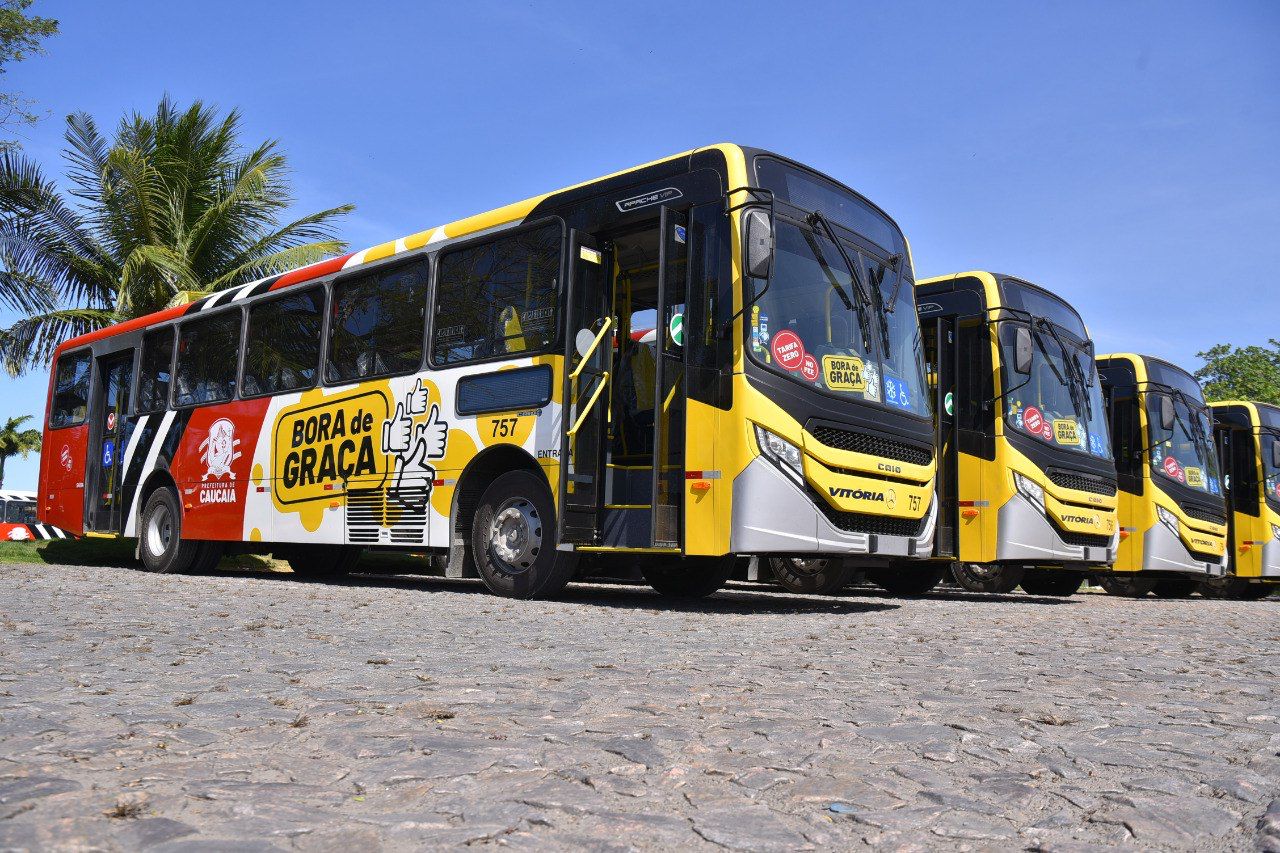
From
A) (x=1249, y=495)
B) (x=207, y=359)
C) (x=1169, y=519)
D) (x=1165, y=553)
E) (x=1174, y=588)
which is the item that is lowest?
(x=1174, y=588)

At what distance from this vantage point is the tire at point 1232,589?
18.6 meters

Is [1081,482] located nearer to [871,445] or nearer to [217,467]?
[871,445]

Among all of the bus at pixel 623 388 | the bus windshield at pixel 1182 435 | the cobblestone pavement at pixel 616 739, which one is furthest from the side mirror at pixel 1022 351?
the bus windshield at pixel 1182 435

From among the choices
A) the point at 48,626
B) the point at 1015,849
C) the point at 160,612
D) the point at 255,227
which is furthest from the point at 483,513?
the point at 255,227

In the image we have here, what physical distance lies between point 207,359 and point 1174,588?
14800mm

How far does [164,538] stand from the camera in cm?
1463

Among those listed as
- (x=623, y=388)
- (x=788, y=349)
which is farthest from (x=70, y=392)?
(x=788, y=349)

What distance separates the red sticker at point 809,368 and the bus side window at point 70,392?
1144 centimetres

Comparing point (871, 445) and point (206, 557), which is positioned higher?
point (871, 445)

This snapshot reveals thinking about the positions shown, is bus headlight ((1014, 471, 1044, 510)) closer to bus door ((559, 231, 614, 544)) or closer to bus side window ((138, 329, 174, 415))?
bus door ((559, 231, 614, 544))

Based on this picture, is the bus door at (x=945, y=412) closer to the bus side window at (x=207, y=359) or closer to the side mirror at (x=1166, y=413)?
the side mirror at (x=1166, y=413)

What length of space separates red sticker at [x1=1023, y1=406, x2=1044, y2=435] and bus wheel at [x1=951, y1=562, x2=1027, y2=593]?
7.24ft

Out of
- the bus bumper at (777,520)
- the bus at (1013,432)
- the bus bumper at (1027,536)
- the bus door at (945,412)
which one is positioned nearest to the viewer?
the bus bumper at (777,520)

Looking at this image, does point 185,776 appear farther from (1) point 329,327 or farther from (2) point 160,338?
(2) point 160,338
